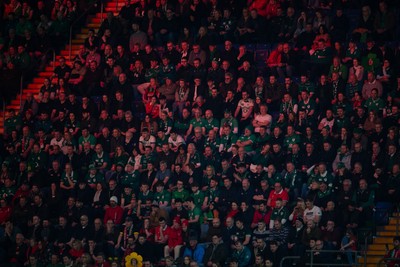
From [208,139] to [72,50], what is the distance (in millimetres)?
6979

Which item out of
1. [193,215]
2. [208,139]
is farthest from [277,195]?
[208,139]

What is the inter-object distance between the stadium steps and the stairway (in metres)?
11.2

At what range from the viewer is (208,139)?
94.4ft

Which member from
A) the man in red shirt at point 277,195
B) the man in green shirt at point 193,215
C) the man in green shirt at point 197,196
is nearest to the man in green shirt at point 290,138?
the man in red shirt at point 277,195

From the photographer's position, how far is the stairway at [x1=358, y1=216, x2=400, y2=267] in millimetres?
25141

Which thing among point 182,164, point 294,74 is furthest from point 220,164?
point 294,74

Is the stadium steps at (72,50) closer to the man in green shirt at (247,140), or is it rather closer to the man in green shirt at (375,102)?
the man in green shirt at (247,140)

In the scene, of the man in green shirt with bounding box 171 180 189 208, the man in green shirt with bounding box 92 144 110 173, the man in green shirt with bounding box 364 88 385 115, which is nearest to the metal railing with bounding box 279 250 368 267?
the man in green shirt with bounding box 171 180 189 208

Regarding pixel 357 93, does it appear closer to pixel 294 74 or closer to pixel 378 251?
pixel 294 74

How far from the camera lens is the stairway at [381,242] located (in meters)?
25.1

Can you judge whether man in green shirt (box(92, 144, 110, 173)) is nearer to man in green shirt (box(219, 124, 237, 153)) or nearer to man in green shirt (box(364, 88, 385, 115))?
man in green shirt (box(219, 124, 237, 153))

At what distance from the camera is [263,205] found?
26625 mm

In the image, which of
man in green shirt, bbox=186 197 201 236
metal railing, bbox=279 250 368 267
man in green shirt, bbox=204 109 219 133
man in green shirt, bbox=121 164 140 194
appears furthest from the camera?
man in green shirt, bbox=204 109 219 133

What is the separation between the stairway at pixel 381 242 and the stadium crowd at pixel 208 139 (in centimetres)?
26
